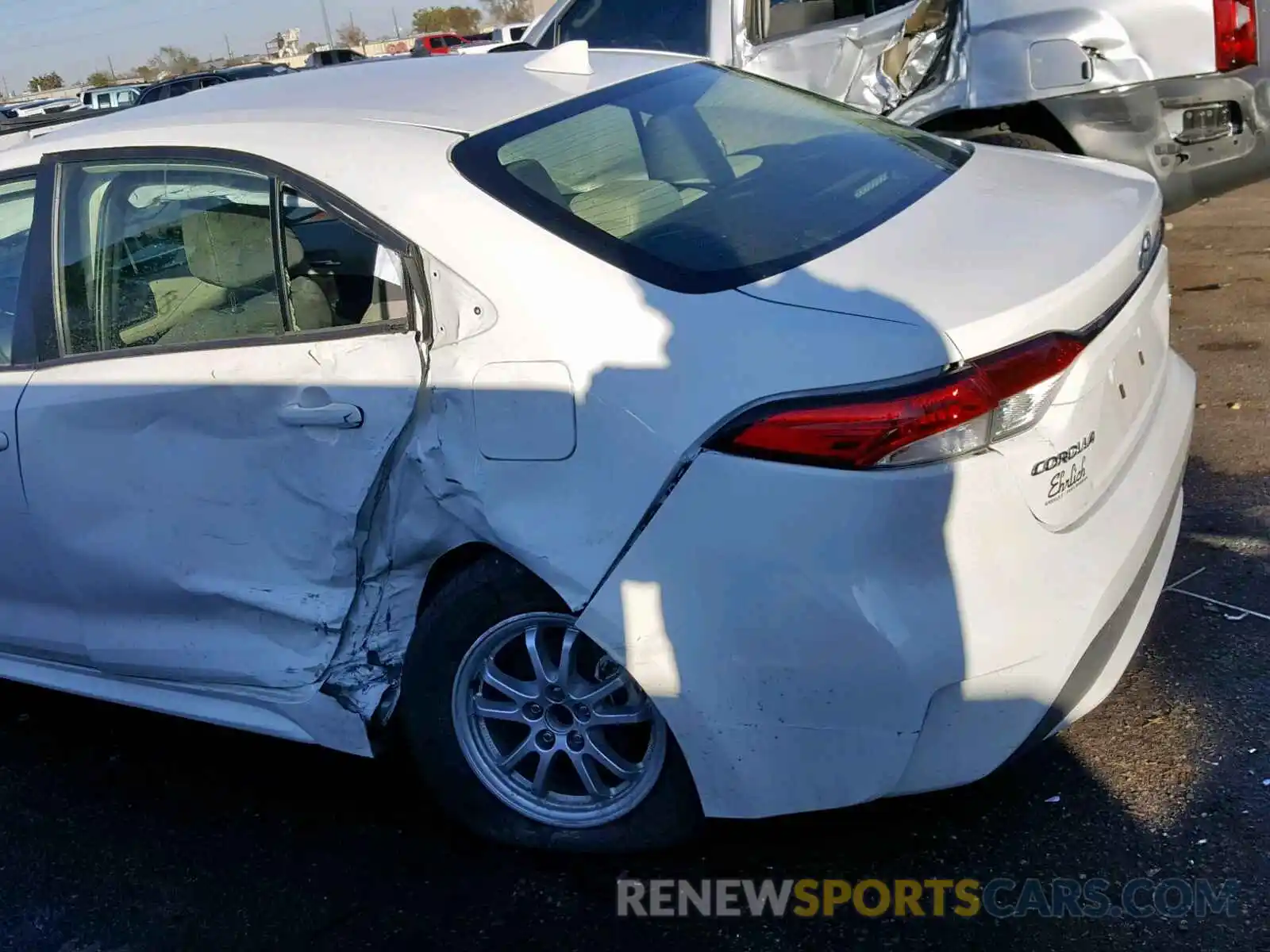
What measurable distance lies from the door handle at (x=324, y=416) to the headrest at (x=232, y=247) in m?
0.39

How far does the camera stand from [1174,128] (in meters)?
5.82

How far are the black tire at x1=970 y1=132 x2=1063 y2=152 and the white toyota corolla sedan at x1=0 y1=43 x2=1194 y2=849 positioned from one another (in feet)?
8.78

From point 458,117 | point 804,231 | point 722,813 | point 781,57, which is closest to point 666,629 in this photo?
point 722,813

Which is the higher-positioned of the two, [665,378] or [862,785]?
[665,378]

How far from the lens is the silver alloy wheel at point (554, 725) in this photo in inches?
106

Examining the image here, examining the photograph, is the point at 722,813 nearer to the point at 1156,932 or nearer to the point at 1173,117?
the point at 1156,932

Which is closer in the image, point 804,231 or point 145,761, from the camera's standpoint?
point 804,231

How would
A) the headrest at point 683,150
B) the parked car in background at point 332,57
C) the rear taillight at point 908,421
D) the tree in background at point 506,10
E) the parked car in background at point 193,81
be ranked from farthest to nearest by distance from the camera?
1. the tree in background at point 506,10
2. the parked car in background at point 332,57
3. the parked car in background at point 193,81
4. the headrest at point 683,150
5. the rear taillight at point 908,421

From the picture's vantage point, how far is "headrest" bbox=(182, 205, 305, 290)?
9.68 feet

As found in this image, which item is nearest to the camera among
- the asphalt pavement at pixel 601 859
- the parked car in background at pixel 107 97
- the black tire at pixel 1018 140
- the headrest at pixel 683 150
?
the asphalt pavement at pixel 601 859

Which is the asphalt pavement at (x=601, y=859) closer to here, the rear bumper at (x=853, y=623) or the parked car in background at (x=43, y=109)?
the rear bumper at (x=853, y=623)

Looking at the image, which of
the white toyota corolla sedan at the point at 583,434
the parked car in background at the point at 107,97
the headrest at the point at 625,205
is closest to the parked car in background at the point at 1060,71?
the white toyota corolla sedan at the point at 583,434

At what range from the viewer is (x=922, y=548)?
89.0 inches

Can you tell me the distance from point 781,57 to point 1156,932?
527 cm
